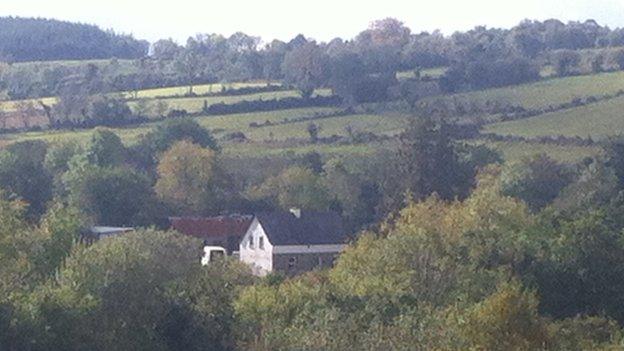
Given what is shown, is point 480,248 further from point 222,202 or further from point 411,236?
point 222,202

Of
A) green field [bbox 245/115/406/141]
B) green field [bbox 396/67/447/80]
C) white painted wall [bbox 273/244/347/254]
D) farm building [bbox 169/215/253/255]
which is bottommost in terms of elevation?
farm building [bbox 169/215/253/255]

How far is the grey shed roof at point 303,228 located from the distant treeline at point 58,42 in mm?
86633

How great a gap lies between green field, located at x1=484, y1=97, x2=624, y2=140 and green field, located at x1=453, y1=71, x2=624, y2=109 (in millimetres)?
2492

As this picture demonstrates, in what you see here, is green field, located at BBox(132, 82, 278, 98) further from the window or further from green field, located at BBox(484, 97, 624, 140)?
the window

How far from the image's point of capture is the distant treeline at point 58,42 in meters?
147

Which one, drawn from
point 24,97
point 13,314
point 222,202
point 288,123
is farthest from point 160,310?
point 24,97

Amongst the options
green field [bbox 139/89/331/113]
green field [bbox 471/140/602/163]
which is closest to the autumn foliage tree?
green field [bbox 471/140/602/163]

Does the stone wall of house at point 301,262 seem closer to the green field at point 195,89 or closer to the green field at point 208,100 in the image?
the green field at point 208,100

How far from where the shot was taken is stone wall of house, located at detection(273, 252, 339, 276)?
5688cm

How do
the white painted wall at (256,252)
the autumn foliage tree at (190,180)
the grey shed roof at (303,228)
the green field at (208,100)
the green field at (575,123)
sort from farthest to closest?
the green field at (208,100), the green field at (575,123), the autumn foliage tree at (190,180), the grey shed roof at (303,228), the white painted wall at (256,252)

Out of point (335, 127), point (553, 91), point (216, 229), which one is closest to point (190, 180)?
point (216, 229)

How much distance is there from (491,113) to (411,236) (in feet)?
158

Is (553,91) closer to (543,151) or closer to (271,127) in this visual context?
(543,151)

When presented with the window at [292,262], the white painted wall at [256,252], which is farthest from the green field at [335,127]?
the window at [292,262]
